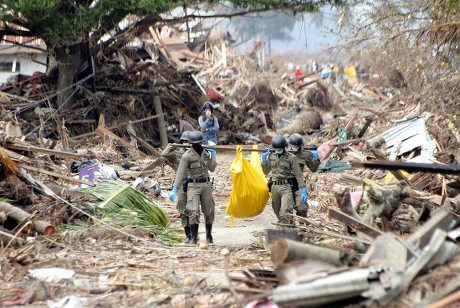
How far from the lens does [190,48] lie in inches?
1447

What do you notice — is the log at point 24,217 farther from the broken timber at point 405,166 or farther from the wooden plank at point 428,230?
the wooden plank at point 428,230

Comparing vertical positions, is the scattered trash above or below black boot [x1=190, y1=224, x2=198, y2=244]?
below

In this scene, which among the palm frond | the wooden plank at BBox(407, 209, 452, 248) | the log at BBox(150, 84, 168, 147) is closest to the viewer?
the wooden plank at BBox(407, 209, 452, 248)

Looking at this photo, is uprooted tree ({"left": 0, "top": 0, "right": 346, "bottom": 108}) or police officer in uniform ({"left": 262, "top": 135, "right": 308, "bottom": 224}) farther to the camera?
uprooted tree ({"left": 0, "top": 0, "right": 346, "bottom": 108})

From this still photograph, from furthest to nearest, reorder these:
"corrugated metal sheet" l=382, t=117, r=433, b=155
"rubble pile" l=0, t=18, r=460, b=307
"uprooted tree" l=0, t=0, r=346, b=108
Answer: "uprooted tree" l=0, t=0, r=346, b=108 → "corrugated metal sheet" l=382, t=117, r=433, b=155 → "rubble pile" l=0, t=18, r=460, b=307

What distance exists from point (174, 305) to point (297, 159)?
543cm

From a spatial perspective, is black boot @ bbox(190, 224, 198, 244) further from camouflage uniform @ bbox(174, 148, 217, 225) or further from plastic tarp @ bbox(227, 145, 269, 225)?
plastic tarp @ bbox(227, 145, 269, 225)

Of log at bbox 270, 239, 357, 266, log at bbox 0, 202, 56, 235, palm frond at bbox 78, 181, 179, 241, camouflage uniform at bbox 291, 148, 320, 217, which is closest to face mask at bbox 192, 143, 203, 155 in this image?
palm frond at bbox 78, 181, 179, 241

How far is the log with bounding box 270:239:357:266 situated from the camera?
6566 millimetres

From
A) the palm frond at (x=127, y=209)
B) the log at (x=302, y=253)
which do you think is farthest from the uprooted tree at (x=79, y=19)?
the log at (x=302, y=253)

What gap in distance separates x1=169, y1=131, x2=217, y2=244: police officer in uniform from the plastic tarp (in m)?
0.36

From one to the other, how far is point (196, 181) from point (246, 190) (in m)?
0.75

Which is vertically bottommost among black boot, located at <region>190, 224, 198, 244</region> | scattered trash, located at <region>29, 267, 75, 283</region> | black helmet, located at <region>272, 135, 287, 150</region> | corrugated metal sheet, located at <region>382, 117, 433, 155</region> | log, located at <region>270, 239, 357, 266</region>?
log, located at <region>270, 239, 357, 266</region>

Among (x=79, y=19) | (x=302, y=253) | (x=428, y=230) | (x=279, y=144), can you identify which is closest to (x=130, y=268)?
(x=302, y=253)
